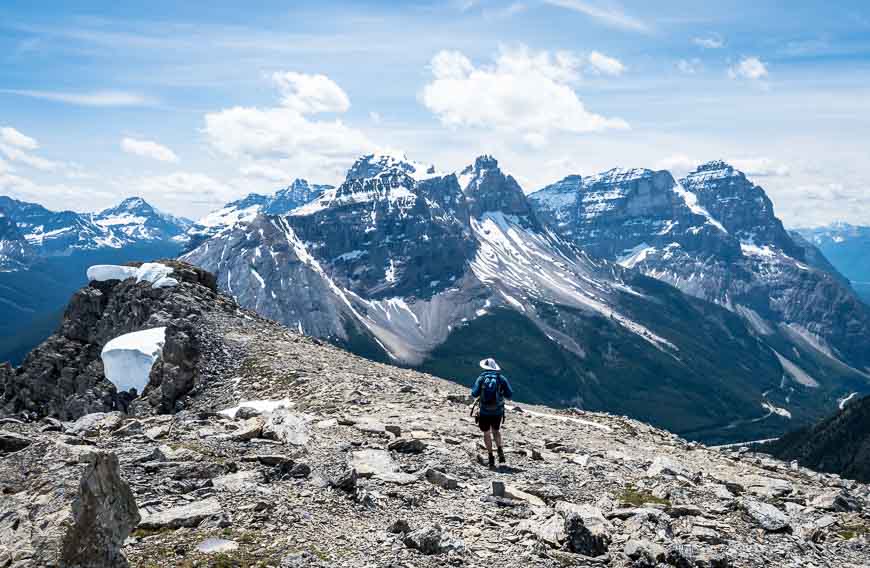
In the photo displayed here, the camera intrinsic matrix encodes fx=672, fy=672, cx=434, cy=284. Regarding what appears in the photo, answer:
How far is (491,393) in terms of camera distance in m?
24.6

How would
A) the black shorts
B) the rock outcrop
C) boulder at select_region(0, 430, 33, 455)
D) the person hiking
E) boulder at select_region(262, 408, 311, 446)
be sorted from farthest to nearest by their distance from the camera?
the rock outcrop
the black shorts
the person hiking
boulder at select_region(262, 408, 311, 446)
boulder at select_region(0, 430, 33, 455)

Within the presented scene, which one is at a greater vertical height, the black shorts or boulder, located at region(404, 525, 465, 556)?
the black shorts

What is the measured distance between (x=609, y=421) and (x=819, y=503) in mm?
19014

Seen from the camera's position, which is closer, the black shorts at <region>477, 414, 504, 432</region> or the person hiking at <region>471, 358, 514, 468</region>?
the person hiking at <region>471, 358, 514, 468</region>

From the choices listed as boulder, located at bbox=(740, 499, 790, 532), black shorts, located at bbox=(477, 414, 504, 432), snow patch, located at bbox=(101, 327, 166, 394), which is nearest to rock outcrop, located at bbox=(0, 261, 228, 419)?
snow patch, located at bbox=(101, 327, 166, 394)

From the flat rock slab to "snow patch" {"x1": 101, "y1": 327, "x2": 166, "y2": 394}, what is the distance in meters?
31.8

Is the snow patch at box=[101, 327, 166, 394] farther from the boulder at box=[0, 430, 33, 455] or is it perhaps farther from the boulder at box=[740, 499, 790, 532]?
the boulder at box=[740, 499, 790, 532]

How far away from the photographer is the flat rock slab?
15414mm

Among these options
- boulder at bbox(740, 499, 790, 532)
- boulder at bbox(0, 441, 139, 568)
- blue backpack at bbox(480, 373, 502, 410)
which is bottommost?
boulder at bbox(740, 499, 790, 532)

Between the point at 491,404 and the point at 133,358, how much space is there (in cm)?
3189

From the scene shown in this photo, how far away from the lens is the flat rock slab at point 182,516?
1541 centimetres

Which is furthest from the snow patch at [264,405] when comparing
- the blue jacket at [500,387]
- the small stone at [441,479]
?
the small stone at [441,479]

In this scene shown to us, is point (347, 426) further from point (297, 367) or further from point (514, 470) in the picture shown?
point (297, 367)

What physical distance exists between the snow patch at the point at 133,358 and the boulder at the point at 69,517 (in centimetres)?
3082
